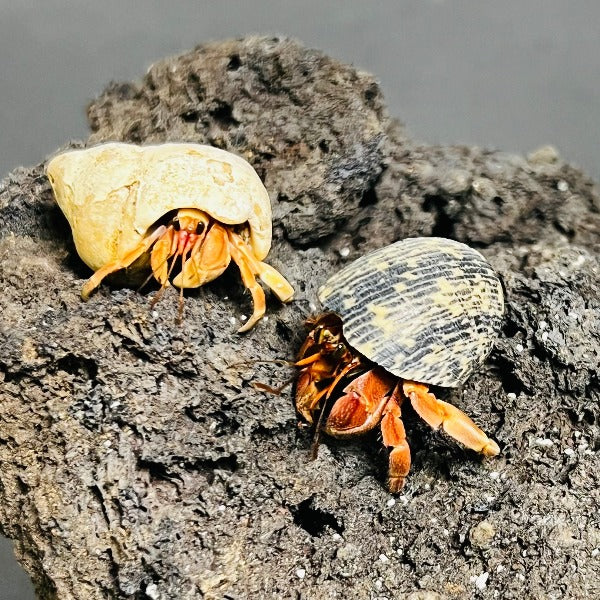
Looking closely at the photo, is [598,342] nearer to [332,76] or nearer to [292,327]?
[292,327]

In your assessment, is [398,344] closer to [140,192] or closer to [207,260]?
[207,260]

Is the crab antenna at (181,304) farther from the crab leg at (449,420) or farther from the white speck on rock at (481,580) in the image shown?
the white speck on rock at (481,580)

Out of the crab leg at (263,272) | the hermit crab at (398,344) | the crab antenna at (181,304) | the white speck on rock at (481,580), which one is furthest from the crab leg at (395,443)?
the crab antenna at (181,304)

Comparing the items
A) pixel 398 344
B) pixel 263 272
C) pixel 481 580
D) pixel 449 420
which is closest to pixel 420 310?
pixel 398 344

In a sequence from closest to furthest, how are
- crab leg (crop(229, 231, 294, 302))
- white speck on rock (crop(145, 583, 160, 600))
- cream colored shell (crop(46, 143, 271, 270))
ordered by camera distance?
white speck on rock (crop(145, 583, 160, 600)) → cream colored shell (crop(46, 143, 271, 270)) → crab leg (crop(229, 231, 294, 302))

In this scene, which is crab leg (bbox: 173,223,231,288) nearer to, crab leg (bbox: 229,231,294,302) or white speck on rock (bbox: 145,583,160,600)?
crab leg (bbox: 229,231,294,302)

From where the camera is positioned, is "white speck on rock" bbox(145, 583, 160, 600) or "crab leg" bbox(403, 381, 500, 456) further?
"crab leg" bbox(403, 381, 500, 456)

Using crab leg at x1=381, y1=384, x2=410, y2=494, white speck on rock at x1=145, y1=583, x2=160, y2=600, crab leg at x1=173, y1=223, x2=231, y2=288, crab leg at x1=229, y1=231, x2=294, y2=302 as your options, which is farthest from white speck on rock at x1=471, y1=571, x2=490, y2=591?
crab leg at x1=173, y1=223, x2=231, y2=288
